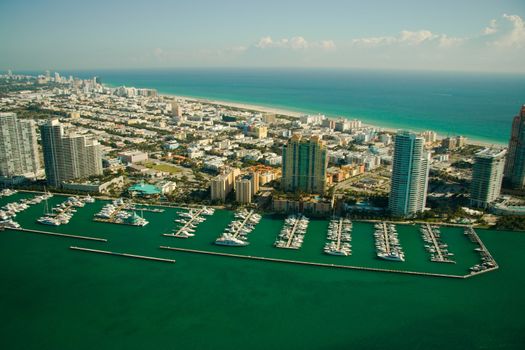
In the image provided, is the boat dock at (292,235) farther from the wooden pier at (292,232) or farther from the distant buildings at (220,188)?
the distant buildings at (220,188)

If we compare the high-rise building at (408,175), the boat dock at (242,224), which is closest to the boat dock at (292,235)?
the boat dock at (242,224)

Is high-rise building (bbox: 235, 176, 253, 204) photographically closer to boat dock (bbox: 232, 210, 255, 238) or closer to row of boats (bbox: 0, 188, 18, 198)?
boat dock (bbox: 232, 210, 255, 238)

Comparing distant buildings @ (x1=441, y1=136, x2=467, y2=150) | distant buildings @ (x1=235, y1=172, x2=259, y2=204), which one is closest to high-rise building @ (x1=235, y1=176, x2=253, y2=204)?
distant buildings @ (x1=235, y1=172, x2=259, y2=204)

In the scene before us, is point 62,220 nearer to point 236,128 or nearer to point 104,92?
point 236,128

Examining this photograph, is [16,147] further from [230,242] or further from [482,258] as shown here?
[482,258]

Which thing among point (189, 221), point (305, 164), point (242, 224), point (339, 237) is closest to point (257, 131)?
point (305, 164)

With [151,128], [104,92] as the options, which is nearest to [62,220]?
[151,128]
